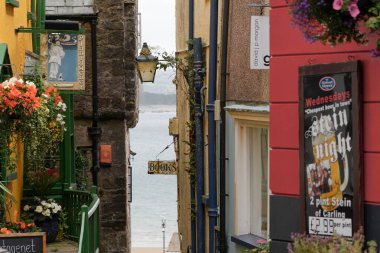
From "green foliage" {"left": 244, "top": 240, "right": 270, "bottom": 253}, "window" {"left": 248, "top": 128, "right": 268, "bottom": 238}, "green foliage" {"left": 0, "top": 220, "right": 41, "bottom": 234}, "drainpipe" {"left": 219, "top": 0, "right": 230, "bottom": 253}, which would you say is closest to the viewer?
"green foliage" {"left": 244, "top": 240, "right": 270, "bottom": 253}

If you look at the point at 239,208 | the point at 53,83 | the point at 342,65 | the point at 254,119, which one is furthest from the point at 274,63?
the point at 53,83

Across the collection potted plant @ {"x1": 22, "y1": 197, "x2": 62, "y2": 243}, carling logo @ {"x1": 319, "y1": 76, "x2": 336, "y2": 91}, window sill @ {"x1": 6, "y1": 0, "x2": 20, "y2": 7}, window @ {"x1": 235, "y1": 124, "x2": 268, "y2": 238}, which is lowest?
potted plant @ {"x1": 22, "y1": 197, "x2": 62, "y2": 243}

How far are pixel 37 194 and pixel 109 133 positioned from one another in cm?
813

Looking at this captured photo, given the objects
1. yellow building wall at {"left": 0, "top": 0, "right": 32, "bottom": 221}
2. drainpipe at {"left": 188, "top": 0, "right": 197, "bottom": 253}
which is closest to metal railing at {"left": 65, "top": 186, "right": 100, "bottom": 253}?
yellow building wall at {"left": 0, "top": 0, "right": 32, "bottom": 221}

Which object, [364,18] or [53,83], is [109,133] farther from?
[364,18]

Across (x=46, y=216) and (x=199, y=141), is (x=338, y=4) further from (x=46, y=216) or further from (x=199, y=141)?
(x=199, y=141)

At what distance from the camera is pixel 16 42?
1476 cm

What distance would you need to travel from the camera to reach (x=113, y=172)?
77.8 feet

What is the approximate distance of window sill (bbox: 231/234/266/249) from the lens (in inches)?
481

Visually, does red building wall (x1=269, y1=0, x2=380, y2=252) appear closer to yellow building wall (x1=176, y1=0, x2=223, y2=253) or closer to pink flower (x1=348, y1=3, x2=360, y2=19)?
pink flower (x1=348, y1=3, x2=360, y2=19)

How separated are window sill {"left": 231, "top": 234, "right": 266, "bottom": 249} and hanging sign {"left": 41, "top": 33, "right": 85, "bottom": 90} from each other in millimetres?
4058

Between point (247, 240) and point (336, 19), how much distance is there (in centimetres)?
565

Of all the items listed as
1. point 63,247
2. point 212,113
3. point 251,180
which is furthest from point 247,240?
point 63,247

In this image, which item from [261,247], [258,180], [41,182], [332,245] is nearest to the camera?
[332,245]
